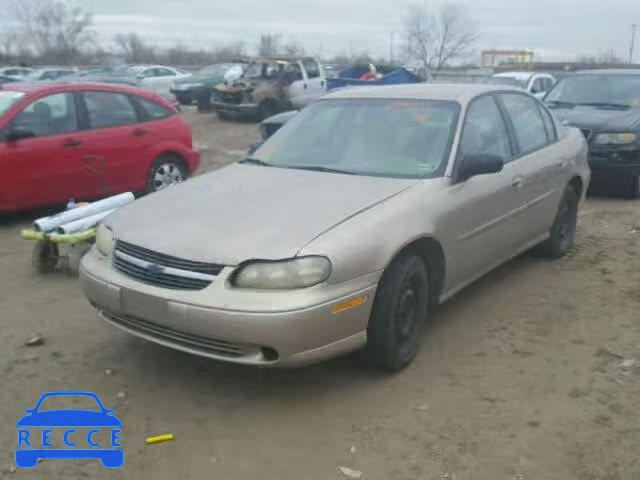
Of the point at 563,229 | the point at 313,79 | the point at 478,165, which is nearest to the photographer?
the point at 478,165

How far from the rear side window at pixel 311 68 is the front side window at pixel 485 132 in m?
14.5

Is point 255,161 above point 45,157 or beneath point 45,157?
above

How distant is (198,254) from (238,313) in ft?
1.30

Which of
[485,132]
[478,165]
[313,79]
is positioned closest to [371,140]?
[478,165]

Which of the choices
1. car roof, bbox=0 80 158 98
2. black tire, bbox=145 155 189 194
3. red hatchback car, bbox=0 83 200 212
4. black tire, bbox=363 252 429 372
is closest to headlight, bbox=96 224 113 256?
black tire, bbox=363 252 429 372

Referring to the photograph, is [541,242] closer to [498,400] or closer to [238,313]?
[498,400]

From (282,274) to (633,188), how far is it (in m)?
6.77

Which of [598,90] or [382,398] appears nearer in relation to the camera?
[382,398]

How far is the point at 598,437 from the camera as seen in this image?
3.22 m

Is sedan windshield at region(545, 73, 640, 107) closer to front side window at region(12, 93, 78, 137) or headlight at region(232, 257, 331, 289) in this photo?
front side window at region(12, 93, 78, 137)

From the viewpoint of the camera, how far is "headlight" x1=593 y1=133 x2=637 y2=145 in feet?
27.0

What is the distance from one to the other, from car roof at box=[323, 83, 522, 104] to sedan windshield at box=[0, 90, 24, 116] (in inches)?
147

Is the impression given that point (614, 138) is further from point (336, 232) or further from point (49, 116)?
point (49, 116)

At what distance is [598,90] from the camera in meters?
9.65
